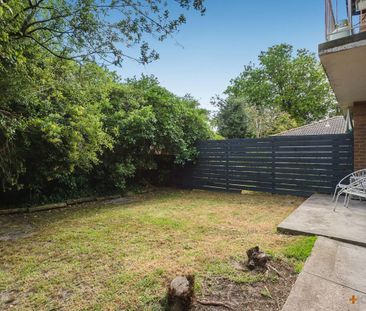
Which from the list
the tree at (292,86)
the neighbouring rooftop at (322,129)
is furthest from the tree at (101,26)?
the tree at (292,86)

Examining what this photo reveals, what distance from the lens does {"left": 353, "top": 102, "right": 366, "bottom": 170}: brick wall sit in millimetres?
5352

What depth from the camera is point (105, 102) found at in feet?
20.5

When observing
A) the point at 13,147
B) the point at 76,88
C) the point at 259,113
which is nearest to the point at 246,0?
the point at 76,88

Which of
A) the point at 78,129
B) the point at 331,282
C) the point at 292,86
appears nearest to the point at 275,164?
the point at 331,282

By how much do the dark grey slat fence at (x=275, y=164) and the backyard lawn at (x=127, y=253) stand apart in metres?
1.54

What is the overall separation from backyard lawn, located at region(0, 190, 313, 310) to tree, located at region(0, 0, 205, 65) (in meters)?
2.68

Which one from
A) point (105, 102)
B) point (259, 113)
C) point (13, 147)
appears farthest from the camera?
point (259, 113)

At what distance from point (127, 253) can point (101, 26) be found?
332 cm

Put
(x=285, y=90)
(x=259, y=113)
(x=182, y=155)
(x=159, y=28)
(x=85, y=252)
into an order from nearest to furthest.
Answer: (x=85, y=252)
(x=159, y=28)
(x=182, y=155)
(x=259, y=113)
(x=285, y=90)

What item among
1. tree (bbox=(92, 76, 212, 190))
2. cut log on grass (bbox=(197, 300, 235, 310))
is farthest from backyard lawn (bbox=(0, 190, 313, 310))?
tree (bbox=(92, 76, 212, 190))

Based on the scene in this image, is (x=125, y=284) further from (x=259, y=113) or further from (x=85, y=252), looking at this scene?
(x=259, y=113)

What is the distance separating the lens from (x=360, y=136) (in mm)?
5395

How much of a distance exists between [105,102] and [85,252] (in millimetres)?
4247

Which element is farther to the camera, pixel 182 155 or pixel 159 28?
pixel 182 155
